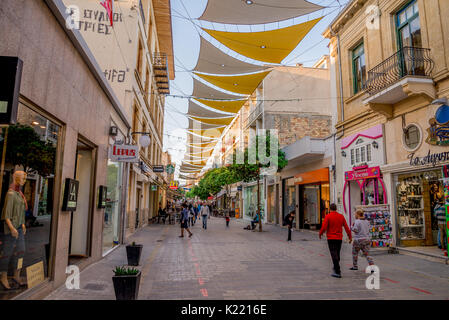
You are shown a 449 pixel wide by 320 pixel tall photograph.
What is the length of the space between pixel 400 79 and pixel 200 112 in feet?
66.9

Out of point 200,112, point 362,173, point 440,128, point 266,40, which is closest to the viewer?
point 440,128

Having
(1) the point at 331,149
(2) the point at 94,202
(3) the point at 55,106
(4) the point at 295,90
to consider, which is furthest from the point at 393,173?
(4) the point at 295,90

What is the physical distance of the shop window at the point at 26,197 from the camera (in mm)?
3963

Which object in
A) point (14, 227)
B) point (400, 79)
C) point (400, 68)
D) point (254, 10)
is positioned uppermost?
point (254, 10)

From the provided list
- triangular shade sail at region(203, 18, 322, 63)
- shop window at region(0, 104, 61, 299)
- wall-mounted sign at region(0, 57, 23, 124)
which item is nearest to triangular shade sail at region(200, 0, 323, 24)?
triangular shade sail at region(203, 18, 322, 63)

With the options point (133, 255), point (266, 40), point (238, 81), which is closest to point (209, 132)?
point (238, 81)

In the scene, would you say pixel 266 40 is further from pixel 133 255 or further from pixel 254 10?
pixel 133 255

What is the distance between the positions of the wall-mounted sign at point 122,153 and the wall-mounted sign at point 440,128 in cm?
900

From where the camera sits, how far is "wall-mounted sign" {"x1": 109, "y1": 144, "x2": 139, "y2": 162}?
9.41 m

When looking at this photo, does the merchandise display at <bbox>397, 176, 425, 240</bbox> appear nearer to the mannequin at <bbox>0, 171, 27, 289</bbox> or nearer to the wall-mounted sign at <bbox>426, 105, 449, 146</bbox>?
the wall-mounted sign at <bbox>426, 105, 449, 146</bbox>

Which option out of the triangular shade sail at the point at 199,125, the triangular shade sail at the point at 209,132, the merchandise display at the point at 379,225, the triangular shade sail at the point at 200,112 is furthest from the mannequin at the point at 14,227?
the triangular shade sail at the point at 209,132

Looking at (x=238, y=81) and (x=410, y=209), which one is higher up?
(x=238, y=81)

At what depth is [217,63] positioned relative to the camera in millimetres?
17641
